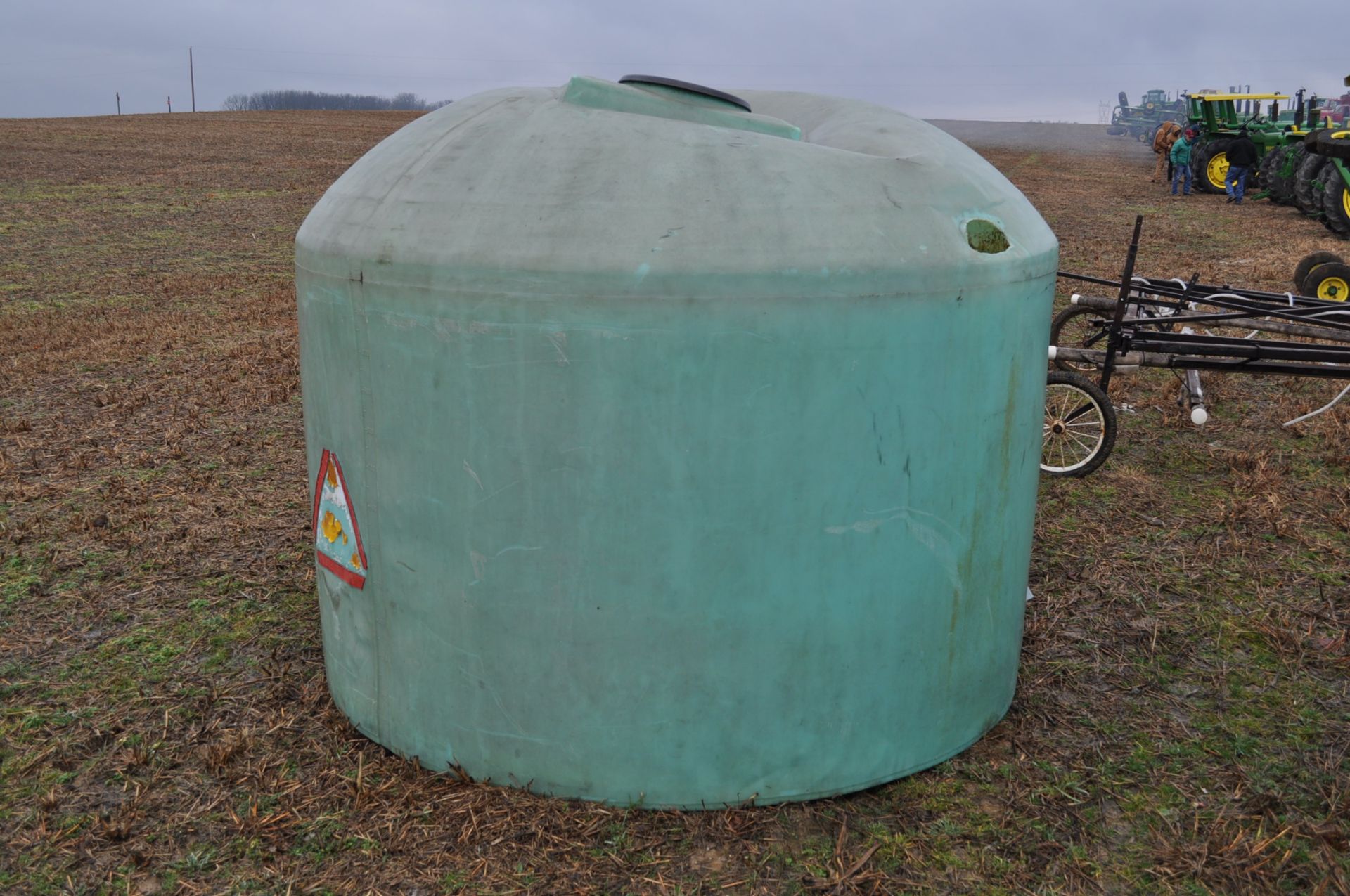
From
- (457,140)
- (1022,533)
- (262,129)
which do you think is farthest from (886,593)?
Result: (262,129)

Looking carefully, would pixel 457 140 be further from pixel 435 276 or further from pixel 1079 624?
pixel 1079 624

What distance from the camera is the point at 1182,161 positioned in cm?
2459

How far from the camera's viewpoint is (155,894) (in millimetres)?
3008

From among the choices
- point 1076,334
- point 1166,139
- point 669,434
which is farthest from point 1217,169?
point 669,434

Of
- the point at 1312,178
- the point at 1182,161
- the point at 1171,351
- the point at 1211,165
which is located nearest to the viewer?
the point at 1171,351

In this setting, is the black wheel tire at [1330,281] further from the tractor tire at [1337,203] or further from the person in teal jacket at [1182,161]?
the person in teal jacket at [1182,161]

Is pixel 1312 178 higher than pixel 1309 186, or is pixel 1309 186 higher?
pixel 1312 178

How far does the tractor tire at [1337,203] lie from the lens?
16.6 meters

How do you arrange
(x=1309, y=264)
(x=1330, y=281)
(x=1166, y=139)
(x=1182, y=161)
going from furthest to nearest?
1. (x=1166, y=139)
2. (x=1182, y=161)
3. (x=1309, y=264)
4. (x=1330, y=281)

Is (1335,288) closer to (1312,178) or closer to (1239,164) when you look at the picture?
(1312,178)

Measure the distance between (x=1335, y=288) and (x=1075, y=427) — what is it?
5.68m

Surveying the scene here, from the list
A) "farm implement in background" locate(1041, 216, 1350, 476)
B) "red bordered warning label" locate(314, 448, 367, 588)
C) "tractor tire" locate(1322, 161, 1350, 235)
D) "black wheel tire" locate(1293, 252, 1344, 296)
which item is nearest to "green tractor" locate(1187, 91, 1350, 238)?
"tractor tire" locate(1322, 161, 1350, 235)

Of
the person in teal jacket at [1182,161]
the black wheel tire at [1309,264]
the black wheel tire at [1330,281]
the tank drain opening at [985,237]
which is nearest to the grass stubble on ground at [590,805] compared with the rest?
the tank drain opening at [985,237]

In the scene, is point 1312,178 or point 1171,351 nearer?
point 1171,351
